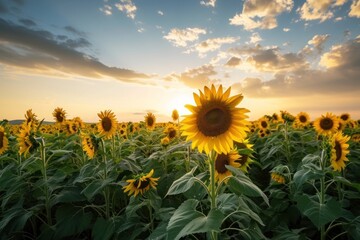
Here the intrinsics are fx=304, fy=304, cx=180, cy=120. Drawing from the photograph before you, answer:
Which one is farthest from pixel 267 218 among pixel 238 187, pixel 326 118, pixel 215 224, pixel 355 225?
pixel 326 118

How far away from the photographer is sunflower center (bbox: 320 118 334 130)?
23.8 ft

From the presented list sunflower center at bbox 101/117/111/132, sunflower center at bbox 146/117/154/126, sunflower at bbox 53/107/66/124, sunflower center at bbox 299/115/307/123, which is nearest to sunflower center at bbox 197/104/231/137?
sunflower center at bbox 101/117/111/132

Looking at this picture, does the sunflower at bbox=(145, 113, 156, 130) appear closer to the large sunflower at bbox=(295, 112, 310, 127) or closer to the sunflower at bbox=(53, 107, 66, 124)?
the sunflower at bbox=(53, 107, 66, 124)

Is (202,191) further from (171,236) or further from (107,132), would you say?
(107,132)

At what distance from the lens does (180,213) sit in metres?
2.40

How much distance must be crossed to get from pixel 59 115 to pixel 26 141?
13.5 feet

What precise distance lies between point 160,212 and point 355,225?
2.33 m

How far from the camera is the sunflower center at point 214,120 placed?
2.78m

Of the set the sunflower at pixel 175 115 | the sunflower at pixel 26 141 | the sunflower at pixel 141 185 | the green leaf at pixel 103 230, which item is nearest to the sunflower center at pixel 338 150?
the sunflower at pixel 141 185

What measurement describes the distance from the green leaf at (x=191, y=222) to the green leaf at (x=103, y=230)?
73.8 inches

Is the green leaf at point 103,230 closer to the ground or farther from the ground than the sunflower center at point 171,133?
closer to the ground

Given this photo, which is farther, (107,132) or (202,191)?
(107,132)

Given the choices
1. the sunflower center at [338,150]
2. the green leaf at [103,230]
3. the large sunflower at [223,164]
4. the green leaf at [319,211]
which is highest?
the sunflower center at [338,150]

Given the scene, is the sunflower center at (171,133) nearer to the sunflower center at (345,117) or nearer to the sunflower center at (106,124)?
the sunflower center at (106,124)
